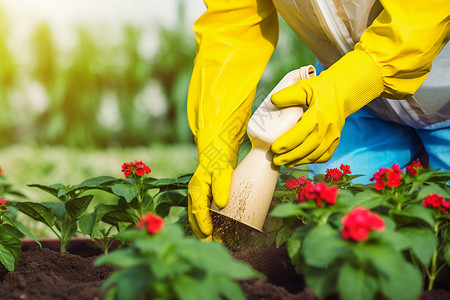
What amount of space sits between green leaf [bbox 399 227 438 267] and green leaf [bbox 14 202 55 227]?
3.74 ft

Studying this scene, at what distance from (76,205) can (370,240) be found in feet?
3.59

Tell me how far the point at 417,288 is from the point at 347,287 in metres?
0.12

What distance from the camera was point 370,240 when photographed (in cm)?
89

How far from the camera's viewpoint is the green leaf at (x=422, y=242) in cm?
99

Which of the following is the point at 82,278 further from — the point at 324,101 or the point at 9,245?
the point at 324,101

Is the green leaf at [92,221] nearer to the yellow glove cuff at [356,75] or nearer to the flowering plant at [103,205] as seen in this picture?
the flowering plant at [103,205]

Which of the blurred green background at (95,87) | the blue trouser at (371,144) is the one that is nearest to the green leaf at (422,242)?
the blue trouser at (371,144)

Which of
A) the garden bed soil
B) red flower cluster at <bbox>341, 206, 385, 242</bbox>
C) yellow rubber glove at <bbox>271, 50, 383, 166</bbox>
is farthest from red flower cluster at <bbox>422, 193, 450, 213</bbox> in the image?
yellow rubber glove at <bbox>271, 50, 383, 166</bbox>

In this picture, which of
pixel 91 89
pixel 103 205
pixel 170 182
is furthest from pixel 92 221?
pixel 91 89

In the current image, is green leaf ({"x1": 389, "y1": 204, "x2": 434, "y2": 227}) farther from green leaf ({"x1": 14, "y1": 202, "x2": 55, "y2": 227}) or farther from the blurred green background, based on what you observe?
the blurred green background

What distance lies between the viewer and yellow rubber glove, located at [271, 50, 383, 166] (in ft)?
4.73

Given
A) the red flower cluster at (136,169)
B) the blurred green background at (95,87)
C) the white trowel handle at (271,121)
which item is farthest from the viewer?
the blurred green background at (95,87)

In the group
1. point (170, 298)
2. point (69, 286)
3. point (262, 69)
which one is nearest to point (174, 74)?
point (262, 69)

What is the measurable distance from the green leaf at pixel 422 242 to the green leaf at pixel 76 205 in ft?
3.31
